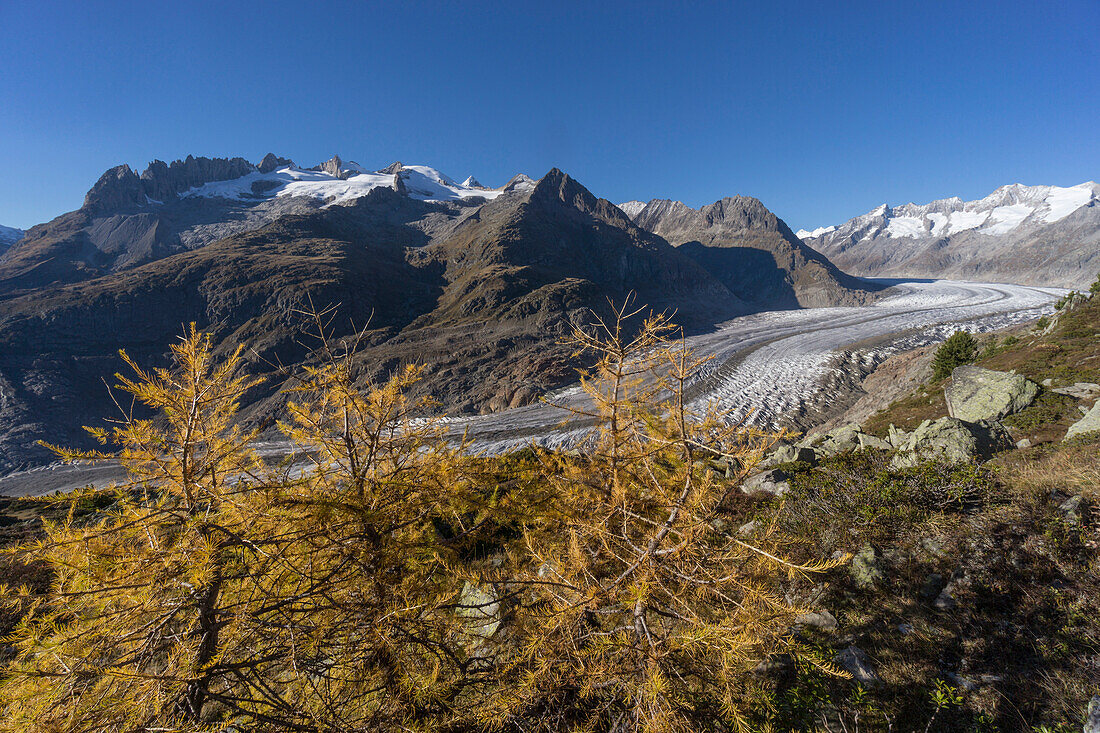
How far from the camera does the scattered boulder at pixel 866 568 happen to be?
4918mm

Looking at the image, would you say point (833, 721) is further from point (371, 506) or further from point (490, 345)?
point (490, 345)

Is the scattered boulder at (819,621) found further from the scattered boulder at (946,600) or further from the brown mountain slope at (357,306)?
the brown mountain slope at (357,306)

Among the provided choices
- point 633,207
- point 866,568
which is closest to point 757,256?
point 633,207

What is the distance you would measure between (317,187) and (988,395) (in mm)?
196074

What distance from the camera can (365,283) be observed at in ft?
190

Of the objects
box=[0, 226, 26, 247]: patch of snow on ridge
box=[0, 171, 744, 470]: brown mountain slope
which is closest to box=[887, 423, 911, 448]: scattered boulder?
box=[0, 171, 744, 470]: brown mountain slope

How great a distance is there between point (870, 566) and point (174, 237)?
15877cm

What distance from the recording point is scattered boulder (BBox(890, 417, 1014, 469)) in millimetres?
7045

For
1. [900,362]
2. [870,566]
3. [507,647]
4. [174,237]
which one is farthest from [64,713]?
[174,237]

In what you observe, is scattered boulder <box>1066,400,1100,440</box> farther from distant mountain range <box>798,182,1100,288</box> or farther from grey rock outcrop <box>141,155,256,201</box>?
grey rock outcrop <box>141,155,256,201</box>

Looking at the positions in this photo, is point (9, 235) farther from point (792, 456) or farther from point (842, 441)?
point (842, 441)

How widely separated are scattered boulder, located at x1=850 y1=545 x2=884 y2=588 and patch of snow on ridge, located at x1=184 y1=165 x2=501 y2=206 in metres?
159

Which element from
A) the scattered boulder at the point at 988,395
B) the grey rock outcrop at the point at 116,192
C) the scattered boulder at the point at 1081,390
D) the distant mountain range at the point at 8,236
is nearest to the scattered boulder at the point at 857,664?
the scattered boulder at the point at 988,395

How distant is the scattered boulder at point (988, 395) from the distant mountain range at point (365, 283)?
14713 mm
